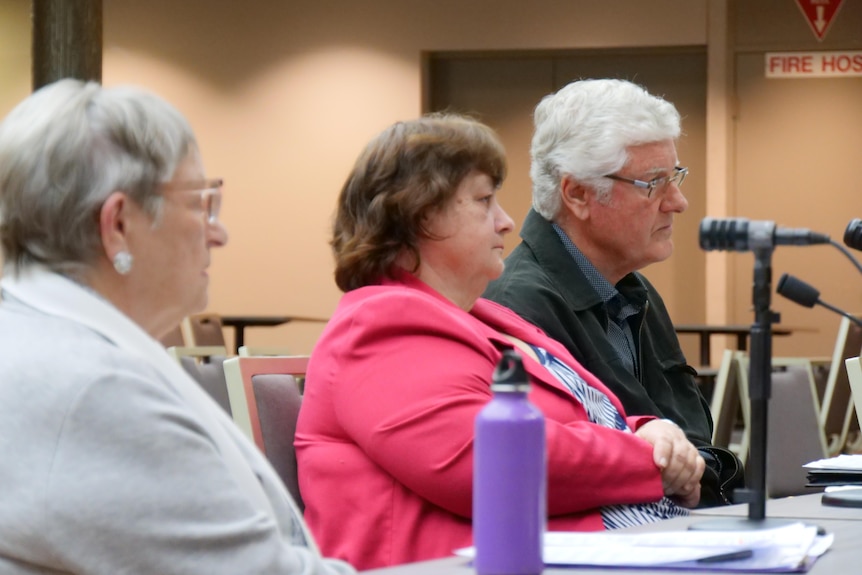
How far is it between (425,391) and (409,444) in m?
0.08

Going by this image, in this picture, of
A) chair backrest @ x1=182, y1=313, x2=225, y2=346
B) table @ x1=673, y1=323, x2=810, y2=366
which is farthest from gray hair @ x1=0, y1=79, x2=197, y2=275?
chair backrest @ x1=182, y1=313, x2=225, y2=346

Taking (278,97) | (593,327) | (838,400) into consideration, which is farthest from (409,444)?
(278,97)

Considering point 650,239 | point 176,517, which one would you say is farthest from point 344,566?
point 650,239

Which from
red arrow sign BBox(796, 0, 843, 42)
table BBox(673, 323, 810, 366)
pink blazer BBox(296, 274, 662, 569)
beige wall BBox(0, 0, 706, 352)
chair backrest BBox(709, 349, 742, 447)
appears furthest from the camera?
beige wall BBox(0, 0, 706, 352)

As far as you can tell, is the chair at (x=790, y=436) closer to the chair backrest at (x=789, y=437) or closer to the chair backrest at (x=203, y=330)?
the chair backrest at (x=789, y=437)

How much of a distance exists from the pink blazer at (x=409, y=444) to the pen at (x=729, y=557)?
0.43 m

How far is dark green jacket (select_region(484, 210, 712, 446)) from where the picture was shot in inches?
95.8

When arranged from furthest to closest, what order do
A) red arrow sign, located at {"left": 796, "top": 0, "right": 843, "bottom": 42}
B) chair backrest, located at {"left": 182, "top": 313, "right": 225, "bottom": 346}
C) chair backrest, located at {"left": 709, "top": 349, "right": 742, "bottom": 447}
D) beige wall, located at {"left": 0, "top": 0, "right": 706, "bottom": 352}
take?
1. beige wall, located at {"left": 0, "top": 0, "right": 706, "bottom": 352}
2. red arrow sign, located at {"left": 796, "top": 0, "right": 843, "bottom": 42}
3. chair backrest, located at {"left": 182, "top": 313, "right": 225, "bottom": 346}
4. chair backrest, located at {"left": 709, "top": 349, "right": 742, "bottom": 447}

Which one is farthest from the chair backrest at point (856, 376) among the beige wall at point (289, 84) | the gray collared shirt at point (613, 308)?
the beige wall at point (289, 84)

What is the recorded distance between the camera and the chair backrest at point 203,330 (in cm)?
723

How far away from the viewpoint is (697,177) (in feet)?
28.0

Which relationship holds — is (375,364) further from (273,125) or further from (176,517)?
(273,125)

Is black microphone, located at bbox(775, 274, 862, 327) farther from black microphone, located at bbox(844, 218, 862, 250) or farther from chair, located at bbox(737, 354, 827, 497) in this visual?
chair, located at bbox(737, 354, 827, 497)

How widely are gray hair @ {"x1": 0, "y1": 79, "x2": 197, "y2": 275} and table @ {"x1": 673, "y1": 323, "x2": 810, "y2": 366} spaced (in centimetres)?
557
